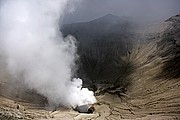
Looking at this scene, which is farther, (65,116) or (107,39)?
(107,39)

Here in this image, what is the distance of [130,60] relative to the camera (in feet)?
468

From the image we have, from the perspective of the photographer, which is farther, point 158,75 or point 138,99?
point 158,75

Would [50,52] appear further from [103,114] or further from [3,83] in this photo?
[103,114]

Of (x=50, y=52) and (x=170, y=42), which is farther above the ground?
(x=170, y=42)

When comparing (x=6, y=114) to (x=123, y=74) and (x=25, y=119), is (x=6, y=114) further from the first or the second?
(x=123, y=74)

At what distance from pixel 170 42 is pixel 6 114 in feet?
300

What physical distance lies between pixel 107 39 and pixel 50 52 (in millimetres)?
60173

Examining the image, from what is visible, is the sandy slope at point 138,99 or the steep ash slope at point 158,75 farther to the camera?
the steep ash slope at point 158,75

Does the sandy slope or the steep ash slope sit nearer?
the sandy slope

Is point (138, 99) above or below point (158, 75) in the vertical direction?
below

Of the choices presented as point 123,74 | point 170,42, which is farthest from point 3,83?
point 170,42

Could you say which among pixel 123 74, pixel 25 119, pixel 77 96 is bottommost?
pixel 25 119

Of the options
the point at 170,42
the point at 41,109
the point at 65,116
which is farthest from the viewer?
the point at 170,42

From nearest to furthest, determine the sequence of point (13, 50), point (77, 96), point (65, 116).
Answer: point (65, 116) < point (77, 96) < point (13, 50)
